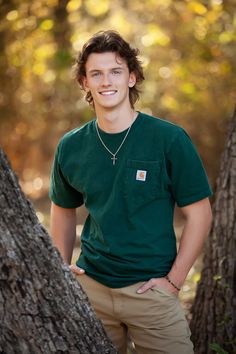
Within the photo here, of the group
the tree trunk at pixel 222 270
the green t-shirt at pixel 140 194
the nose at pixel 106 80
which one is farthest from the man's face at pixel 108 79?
the tree trunk at pixel 222 270

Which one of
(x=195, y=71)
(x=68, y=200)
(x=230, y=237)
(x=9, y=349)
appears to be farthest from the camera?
(x=195, y=71)

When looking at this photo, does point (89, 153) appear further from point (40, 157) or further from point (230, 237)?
point (40, 157)

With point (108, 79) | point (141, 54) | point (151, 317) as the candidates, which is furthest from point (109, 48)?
point (141, 54)

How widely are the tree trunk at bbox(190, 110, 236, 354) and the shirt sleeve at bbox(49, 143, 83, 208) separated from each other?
3.65ft

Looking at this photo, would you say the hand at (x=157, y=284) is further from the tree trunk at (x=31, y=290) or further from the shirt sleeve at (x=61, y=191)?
the shirt sleeve at (x=61, y=191)

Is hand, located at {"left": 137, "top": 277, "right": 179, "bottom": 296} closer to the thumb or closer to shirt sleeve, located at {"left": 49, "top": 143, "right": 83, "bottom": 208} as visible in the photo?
the thumb

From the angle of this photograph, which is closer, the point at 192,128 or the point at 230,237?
the point at 230,237

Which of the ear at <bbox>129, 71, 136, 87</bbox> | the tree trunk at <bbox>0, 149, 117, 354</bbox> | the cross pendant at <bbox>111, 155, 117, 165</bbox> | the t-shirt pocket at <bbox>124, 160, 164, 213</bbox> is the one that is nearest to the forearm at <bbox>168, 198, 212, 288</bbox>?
the t-shirt pocket at <bbox>124, 160, 164, 213</bbox>

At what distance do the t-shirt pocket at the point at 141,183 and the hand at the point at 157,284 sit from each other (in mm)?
341

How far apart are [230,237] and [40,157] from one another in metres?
8.57

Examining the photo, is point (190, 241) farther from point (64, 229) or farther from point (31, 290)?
point (31, 290)

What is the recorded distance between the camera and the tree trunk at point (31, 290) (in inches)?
106

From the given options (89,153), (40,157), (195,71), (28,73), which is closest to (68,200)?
(89,153)

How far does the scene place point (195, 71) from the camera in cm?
880
